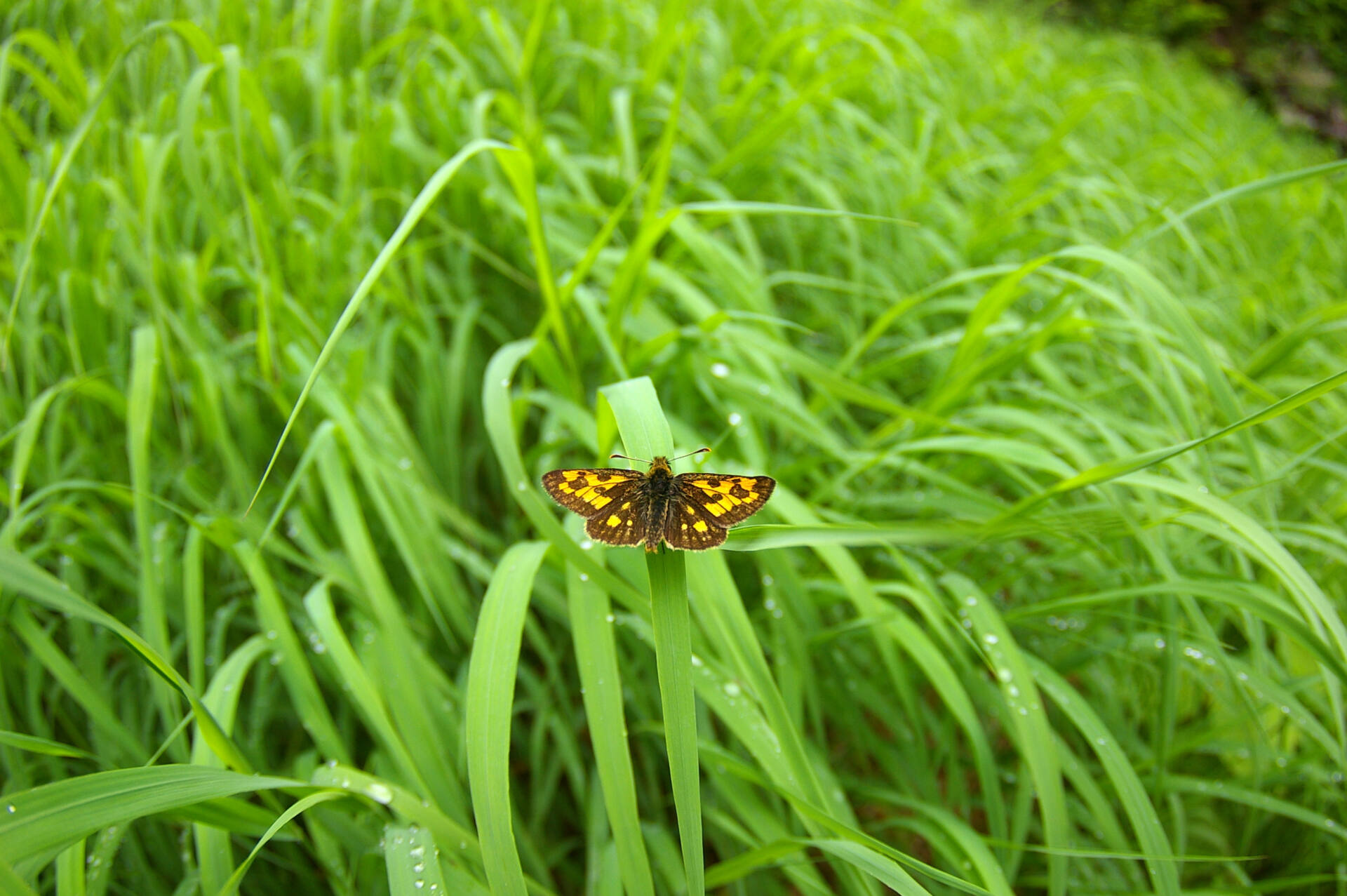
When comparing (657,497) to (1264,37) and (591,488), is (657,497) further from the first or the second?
(1264,37)

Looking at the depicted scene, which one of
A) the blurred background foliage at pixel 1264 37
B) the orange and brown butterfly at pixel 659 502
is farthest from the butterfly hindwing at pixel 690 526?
the blurred background foliage at pixel 1264 37

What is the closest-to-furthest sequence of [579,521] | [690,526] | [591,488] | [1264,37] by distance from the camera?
[690,526] → [591,488] → [579,521] → [1264,37]

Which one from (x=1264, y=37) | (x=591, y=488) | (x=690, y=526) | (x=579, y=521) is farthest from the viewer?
(x=1264, y=37)

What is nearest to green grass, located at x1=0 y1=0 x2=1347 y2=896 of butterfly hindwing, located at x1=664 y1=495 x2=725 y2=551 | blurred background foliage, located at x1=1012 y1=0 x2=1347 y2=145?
butterfly hindwing, located at x1=664 y1=495 x2=725 y2=551

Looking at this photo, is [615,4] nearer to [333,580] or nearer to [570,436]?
[570,436]

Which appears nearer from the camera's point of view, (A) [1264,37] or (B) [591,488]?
(B) [591,488]

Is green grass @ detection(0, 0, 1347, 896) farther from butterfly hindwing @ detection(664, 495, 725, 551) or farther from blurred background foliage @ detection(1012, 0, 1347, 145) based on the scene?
blurred background foliage @ detection(1012, 0, 1347, 145)

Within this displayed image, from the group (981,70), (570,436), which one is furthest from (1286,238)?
(570,436)

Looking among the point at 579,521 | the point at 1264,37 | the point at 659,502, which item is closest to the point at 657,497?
the point at 659,502

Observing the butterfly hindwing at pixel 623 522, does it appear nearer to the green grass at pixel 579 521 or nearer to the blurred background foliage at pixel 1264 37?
the green grass at pixel 579 521

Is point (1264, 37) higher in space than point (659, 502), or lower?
higher
